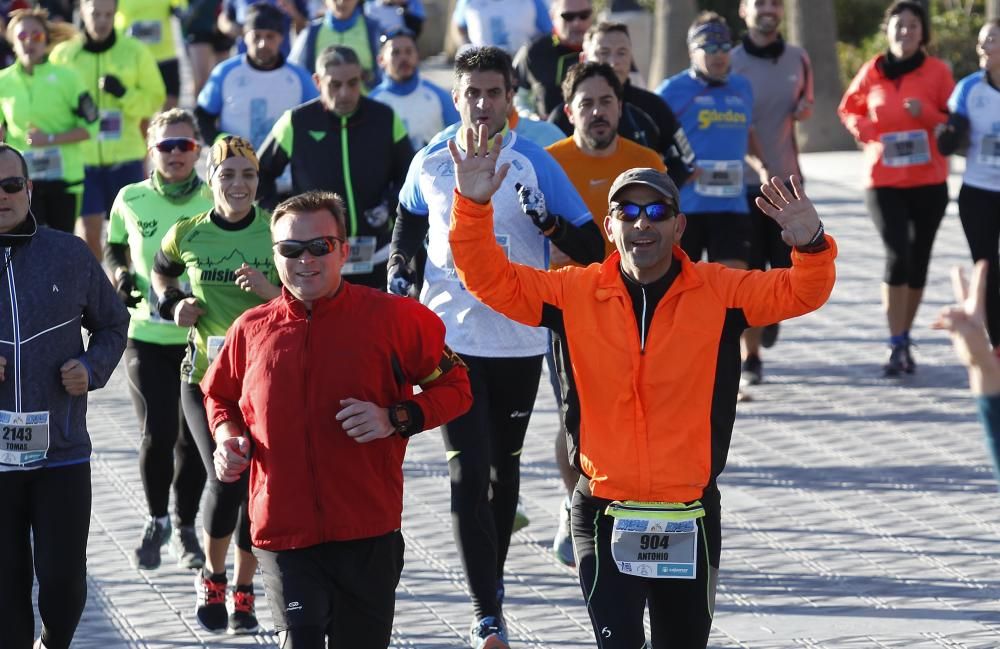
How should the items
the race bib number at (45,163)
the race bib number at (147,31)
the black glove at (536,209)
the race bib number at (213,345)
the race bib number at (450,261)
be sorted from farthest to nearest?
1. the race bib number at (147,31)
2. the race bib number at (45,163)
3. the race bib number at (213,345)
4. the race bib number at (450,261)
5. the black glove at (536,209)

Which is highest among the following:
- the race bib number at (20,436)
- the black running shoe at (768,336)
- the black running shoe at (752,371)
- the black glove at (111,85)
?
the black glove at (111,85)

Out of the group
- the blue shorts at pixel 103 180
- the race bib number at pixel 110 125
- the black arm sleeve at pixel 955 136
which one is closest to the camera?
the black arm sleeve at pixel 955 136

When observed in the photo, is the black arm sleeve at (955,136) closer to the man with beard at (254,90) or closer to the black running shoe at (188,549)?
the man with beard at (254,90)

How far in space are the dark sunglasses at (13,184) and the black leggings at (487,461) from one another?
162cm

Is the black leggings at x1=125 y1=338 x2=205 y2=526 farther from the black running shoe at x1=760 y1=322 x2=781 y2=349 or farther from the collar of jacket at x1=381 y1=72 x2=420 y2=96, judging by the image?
the black running shoe at x1=760 y1=322 x2=781 y2=349

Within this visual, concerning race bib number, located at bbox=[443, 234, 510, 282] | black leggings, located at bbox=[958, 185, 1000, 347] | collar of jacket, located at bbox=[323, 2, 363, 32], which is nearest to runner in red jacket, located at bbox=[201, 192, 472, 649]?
race bib number, located at bbox=[443, 234, 510, 282]

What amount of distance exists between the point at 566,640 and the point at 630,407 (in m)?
1.73

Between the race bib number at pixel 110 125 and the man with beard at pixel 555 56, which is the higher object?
the man with beard at pixel 555 56

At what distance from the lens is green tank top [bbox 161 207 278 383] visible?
6660 mm

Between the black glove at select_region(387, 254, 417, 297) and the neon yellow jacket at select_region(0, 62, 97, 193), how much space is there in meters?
5.45

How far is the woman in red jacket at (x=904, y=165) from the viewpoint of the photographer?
10672 millimetres

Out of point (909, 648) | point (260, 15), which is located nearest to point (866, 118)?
point (260, 15)

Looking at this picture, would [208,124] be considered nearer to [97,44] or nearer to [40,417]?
[97,44]

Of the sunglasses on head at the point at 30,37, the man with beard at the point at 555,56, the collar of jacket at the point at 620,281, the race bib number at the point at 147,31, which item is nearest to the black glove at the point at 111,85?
the sunglasses on head at the point at 30,37
